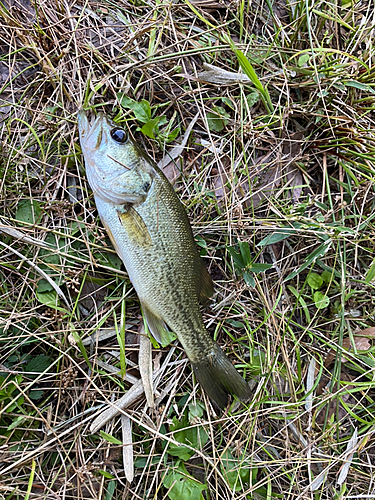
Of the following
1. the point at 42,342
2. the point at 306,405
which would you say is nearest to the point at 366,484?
the point at 306,405

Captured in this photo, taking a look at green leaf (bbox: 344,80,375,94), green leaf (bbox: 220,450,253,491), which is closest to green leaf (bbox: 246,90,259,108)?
green leaf (bbox: 344,80,375,94)

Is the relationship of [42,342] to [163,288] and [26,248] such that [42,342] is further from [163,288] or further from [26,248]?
[163,288]

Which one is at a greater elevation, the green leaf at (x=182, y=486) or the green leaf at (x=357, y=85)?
the green leaf at (x=357, y=85)

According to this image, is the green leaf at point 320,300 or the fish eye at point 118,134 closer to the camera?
the fish eye at point 118,134

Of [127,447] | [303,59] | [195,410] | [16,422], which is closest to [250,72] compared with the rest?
[303,59]

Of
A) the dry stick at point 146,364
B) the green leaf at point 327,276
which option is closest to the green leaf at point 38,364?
the dry stick at point 146,364

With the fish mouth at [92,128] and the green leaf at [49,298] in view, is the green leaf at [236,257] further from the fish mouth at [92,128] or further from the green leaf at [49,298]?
the green leaf at [49,298]
